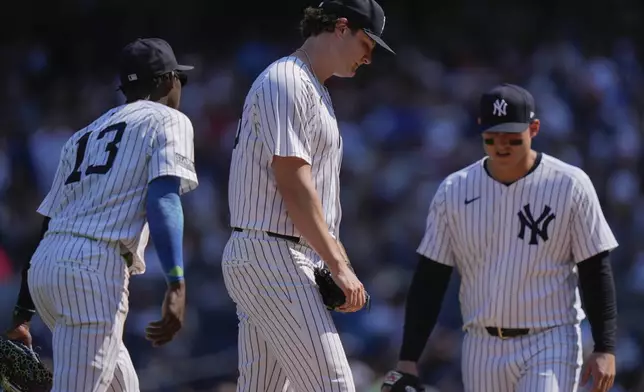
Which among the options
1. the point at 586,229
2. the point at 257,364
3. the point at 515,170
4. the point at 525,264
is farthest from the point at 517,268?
the point at 257,364

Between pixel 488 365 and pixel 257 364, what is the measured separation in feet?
3.61

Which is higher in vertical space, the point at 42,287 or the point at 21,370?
the point at 42,287

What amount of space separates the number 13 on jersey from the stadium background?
4.17 m

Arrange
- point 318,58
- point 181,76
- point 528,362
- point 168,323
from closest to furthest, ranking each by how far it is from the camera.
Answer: point 168,323 → point 318,58 → point 181,76 → point 528,362

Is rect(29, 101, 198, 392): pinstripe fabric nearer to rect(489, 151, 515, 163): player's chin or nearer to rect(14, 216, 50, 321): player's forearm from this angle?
rect(14, 216, 50, 321): player's forearm

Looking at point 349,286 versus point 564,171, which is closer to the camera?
point 349,286

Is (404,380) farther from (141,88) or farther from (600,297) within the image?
(141,88)

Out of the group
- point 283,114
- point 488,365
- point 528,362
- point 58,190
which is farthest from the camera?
point 488,365

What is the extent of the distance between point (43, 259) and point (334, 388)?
117 cm

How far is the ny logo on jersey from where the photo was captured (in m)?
5.24

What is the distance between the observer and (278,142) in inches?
170

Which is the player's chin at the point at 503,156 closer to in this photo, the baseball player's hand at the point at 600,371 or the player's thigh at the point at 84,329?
the baseball player's hand at the point at 600,371

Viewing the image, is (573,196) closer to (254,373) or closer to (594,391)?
(594,391)

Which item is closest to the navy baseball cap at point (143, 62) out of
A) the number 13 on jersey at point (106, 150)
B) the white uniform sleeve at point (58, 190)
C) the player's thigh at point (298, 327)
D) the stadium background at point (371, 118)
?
the number 13 on jersey at point (106, 150)
